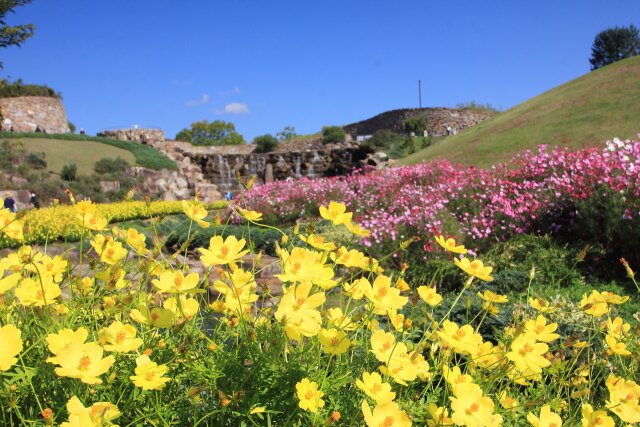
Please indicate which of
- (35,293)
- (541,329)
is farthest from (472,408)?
(35,293)

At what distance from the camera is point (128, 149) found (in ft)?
66.9

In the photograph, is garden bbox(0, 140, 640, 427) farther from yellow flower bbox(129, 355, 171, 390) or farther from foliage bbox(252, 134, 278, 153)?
foliage bbox(252, 134, 278, 153)

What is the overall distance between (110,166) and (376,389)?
18060mm

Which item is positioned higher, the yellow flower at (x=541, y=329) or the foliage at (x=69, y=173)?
the foliage at (x=69, y=173)

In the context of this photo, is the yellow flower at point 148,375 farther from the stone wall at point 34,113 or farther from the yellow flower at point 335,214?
the stone wall at point 34,113

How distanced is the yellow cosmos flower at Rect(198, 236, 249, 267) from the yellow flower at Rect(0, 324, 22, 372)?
1.16 feet

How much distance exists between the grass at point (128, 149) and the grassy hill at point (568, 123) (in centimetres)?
927

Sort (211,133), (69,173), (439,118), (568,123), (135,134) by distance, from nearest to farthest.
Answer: (69,173) < (568,123) < (135,134) < (439,118) < (211,133)

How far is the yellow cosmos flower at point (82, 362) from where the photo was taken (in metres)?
0.81

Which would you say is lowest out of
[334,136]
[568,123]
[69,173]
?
[568,123]

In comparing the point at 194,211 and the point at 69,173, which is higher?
the point at 69,173

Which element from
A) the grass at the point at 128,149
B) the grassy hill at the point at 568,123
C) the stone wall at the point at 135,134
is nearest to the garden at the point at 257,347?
the grassy hill at the point at 568,123

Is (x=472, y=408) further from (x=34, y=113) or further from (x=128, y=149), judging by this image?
(x=34, y=113)

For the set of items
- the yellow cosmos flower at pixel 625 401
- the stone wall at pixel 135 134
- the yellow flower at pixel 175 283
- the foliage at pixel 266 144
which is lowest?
the yellow cosmos flower at pixel 625 401
